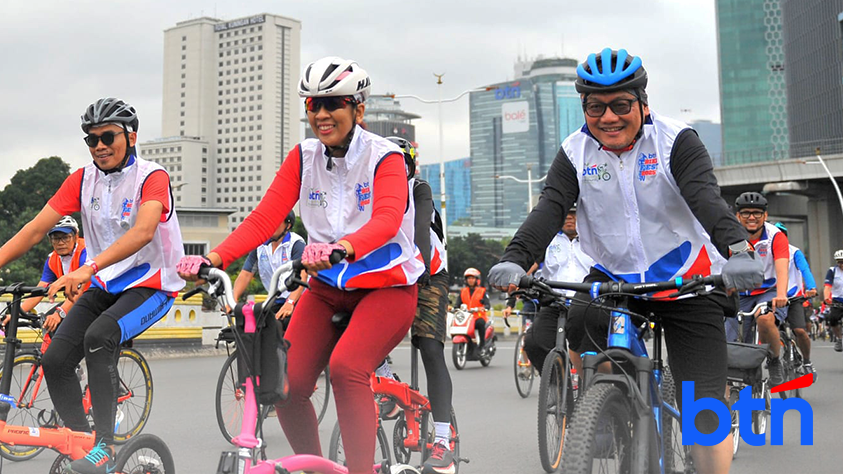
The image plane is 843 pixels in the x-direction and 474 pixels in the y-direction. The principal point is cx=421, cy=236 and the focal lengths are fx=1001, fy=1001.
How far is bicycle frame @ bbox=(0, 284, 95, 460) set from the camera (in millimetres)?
5012

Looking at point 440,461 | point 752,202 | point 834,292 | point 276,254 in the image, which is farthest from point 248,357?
point 834,292

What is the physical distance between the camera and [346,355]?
423 cm

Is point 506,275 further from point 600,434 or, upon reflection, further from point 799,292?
point 799,292

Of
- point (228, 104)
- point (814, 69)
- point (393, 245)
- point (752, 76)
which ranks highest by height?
point (228, 104)

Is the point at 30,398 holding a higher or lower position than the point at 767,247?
lower

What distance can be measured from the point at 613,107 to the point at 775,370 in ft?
20.2

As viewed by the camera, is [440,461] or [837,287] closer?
[440,461]

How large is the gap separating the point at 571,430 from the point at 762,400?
13.3ft

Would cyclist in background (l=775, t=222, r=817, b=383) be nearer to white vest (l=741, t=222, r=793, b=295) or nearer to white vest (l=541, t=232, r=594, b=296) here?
white vest (l=741, t=222, r=793, b=295)

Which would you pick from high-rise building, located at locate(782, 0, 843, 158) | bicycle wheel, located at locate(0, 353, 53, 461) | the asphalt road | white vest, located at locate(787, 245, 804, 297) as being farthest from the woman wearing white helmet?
high-rise building, located at locate(782, 0, 843, 158)

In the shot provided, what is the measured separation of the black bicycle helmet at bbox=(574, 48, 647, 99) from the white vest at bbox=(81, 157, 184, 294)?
8.93 ft

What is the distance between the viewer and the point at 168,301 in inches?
233

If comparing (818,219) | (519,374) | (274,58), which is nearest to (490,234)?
Answer: (274,58)

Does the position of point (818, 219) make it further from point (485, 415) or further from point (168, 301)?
point (168, 301)
